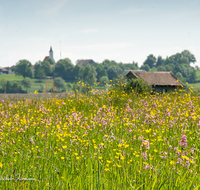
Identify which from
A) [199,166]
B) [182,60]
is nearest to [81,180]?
[199,166]

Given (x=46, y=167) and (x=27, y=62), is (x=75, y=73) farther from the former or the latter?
(x=46, y=167)

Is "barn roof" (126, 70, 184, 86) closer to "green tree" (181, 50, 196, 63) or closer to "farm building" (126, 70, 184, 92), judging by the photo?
"farm building" (126, 70, 184, 92)

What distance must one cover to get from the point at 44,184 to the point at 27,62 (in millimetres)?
157487

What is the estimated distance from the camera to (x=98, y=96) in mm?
10727

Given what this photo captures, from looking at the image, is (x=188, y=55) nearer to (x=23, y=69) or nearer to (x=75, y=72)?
(x=75, y=72)

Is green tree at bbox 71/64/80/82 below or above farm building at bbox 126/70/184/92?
above

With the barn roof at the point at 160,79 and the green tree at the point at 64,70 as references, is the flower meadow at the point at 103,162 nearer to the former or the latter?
the barn roof at the point at 160,79

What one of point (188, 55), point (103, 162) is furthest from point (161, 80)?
point (188, 55)

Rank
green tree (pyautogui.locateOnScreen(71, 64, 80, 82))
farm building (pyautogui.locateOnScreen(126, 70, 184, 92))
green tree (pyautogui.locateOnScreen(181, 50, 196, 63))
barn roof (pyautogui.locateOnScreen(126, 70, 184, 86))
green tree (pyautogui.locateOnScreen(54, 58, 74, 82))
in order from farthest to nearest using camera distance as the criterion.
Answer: green tree (pyautogui.locateOnScreen(181, 50, 196, 63)) < green tree (pyautogui.locateOnScreen(54, 58, 74, 82)) < green tree (pyautogui.locateOnScreen(71, 64, 80, 82)) < barn roof (pyautogui.locateOnScreen(126, 70, 184, 86)) < farm building (pyautogui.locateOnScreen(126, 70, 184, 92))

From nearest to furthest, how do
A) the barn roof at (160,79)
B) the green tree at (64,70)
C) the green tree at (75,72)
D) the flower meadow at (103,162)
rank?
the flower meadow at (103,162) → the barn roof at (160,79) → the green tree at (75,72) → the green tree at (64,70)

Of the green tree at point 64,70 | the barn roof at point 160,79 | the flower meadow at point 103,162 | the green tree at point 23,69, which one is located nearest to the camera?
the flower meadow at point 103,162

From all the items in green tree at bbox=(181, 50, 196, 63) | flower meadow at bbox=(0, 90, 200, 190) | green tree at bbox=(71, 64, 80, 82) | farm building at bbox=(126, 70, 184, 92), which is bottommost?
flower meadow at bbox=(0, 90, 200, 190)

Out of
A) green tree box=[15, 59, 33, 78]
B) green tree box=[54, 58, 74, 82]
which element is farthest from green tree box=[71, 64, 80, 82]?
green tree box=[15, 59, 33, 78]

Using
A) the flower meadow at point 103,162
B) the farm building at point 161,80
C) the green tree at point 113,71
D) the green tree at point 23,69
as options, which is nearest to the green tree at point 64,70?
the green tree at point 23,69
